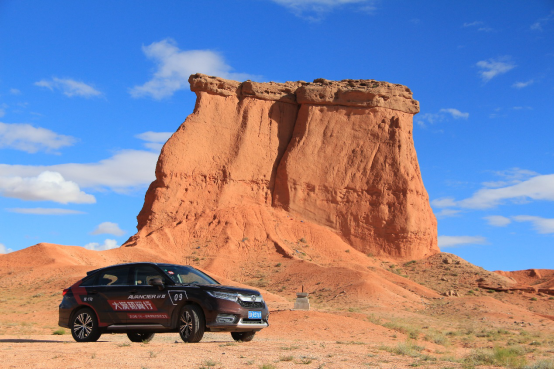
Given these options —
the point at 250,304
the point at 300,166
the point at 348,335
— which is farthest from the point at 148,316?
the point at 300,166

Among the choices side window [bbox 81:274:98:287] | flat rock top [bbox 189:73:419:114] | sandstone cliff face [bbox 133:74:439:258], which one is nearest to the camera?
side window [bbox 81:274:98:287]

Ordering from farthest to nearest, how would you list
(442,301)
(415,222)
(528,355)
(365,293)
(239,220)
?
(415,222) < (239,220) < (442,301) < (365,293) < (528,355)

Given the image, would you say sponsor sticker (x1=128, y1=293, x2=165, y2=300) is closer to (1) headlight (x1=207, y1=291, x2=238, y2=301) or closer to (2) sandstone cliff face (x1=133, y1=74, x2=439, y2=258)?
(1) headlight (x1=207, y1=291, x2=238, y2=301)

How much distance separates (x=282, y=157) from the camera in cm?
4416

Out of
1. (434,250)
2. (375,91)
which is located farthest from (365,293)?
(375,91)

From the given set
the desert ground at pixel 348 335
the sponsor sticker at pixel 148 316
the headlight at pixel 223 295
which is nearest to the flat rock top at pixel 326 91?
the desert ground at pixel 348 335

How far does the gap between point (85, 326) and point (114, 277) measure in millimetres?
1058

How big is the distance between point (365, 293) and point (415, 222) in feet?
52.0

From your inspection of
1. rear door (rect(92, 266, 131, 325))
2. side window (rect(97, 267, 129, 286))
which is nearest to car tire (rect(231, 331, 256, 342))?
rear door (rect(92, 266, 131, 325))

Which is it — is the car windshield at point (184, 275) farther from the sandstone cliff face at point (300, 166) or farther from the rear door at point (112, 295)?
the sandstone cliff face at point (300, 166)

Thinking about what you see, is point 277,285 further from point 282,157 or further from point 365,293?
point 282,157

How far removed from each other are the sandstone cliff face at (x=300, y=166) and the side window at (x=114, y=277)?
27.9 m

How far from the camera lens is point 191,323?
9.87m

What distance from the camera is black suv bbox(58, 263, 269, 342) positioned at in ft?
32.2
